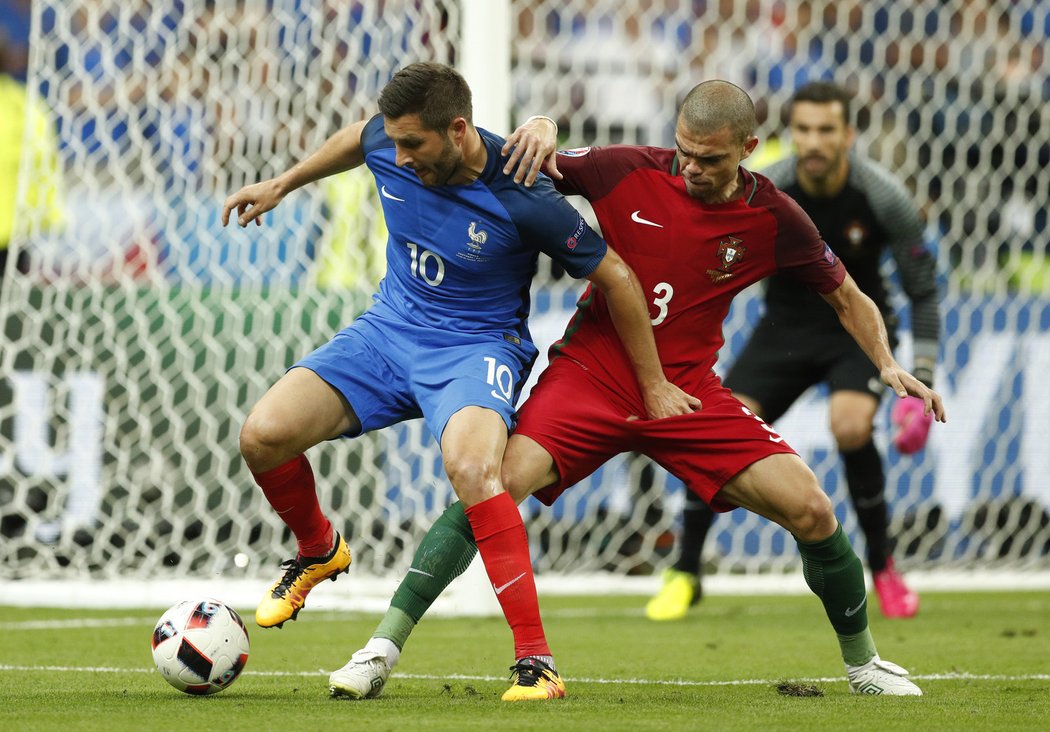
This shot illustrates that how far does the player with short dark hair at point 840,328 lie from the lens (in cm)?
692

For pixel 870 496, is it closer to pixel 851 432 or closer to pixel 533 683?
pixel 851 432

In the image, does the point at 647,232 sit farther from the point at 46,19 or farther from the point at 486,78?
the point at 46,19

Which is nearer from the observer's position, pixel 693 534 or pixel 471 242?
pixel 471 242

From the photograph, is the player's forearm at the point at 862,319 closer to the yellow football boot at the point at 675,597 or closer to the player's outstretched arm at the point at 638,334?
the player's outstretched arm at the point at 638,334

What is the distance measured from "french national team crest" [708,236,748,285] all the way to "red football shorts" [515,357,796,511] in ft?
1.19

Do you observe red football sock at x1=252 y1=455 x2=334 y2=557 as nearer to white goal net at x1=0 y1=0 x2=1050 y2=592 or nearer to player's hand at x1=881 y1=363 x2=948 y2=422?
player's hand at x1=881 y1=363 x2=948 y2=422

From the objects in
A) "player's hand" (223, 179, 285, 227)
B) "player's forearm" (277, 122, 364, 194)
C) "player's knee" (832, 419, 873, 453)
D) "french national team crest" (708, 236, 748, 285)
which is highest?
"player's forearm" (277, 122, 364, 194)

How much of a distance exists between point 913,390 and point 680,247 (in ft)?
2.66

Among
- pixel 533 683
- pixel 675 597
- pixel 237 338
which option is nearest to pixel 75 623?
pixel 237 338

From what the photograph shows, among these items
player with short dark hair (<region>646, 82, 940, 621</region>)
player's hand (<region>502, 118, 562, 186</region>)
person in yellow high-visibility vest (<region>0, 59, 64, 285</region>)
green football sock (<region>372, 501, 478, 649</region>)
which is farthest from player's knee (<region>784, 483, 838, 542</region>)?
person in yellow high-visibility vest (<region>0, 59, 64, 285</region>)

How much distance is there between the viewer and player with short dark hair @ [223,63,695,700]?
4262 millimetres

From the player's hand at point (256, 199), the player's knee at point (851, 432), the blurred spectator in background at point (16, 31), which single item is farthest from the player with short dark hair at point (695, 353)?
the blurred spectator in background at point (16, 31)

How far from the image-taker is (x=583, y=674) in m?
5.02

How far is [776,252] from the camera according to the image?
465 cm
